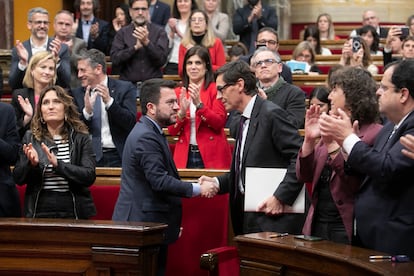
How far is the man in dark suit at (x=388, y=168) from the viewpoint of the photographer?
11.3ft

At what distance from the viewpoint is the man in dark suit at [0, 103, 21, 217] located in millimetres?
4762

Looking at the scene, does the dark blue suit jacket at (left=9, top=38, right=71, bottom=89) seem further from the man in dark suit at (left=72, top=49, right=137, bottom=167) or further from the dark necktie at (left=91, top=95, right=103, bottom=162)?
the dark necktie at (left=91, top=95, right=103, bottom=162)

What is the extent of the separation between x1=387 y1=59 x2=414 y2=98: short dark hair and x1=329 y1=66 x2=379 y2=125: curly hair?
0.28m

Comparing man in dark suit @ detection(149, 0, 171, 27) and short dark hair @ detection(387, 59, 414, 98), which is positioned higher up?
man in dark suit @ detection(149, 0, 171, 27)

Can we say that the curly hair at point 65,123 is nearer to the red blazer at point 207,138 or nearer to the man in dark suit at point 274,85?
the red blazer at point 207,138

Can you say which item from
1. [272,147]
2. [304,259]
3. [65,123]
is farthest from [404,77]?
[65,123]

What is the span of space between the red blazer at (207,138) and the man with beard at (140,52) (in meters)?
1.79

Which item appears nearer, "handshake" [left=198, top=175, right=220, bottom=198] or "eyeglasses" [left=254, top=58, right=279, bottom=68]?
"handshake" [left=198, top=175, right=220, bottom=198]

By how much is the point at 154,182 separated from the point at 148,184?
0.11m

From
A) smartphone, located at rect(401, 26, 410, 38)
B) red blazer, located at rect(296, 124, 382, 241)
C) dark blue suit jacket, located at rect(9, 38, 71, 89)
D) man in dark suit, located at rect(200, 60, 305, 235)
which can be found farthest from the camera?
smartphone, located at rect(401, 26, 410, 38)

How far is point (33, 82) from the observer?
5.89 m

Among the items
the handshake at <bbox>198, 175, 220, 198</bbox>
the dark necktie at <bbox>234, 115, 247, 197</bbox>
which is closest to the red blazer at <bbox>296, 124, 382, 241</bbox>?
the dark necktie at <bbox>234, 115, 247, 197</bbox>

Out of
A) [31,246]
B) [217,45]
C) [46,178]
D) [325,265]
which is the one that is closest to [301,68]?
[217,45]

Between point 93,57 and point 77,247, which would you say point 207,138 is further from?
point 77,247
